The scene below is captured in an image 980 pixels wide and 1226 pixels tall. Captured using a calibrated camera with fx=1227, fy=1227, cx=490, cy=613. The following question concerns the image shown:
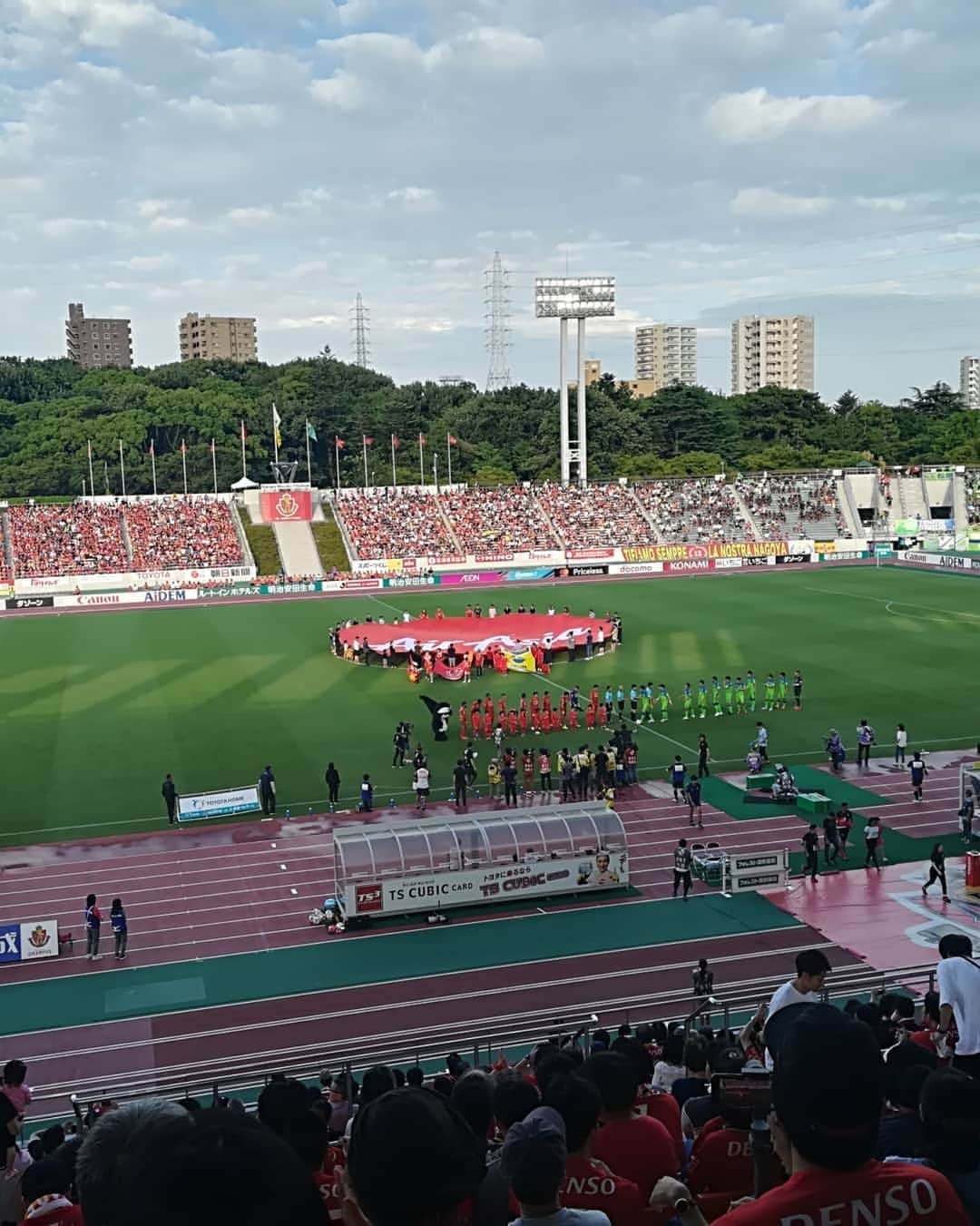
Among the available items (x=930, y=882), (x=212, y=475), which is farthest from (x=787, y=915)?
(x=212, y=475)

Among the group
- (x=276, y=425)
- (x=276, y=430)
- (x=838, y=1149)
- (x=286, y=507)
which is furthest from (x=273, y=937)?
(x=276, y=425)

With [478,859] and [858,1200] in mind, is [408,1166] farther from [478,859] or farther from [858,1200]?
[478,859]

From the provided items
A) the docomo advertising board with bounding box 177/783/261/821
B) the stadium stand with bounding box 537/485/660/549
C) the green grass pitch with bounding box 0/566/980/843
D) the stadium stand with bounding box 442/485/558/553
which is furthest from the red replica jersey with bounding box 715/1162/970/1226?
the stadium stand with bounding box 537/485/660/549

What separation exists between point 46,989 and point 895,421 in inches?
4161

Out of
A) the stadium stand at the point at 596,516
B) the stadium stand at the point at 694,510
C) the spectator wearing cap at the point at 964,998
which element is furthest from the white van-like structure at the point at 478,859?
the stadium stand at the point at 694,510

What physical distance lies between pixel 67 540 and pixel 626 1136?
72403 millimetres

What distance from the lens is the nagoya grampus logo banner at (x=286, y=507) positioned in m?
79.0

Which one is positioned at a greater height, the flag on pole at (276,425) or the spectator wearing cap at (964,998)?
the flag on pole at (276,425)

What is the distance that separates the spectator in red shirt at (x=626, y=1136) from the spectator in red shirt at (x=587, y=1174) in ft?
0.74

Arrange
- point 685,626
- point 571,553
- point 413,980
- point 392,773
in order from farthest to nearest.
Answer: point 571,553 → point 685,626 → point 392,773 → point 413,980

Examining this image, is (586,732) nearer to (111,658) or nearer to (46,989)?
(46,989)

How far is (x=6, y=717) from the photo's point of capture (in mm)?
36656

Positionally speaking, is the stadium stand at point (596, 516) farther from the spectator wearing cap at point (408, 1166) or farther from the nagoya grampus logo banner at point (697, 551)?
the spectator wearing cap at point (408, 1166)

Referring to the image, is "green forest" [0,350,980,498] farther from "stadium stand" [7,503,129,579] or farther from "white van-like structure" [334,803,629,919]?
"white van-like structure" [334,803,629,919]
